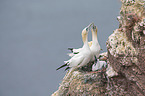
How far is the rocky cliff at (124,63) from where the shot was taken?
144 cm

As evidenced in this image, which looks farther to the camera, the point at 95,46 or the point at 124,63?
the point at 95,46

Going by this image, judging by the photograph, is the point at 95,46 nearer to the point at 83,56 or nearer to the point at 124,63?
the point at 83,56

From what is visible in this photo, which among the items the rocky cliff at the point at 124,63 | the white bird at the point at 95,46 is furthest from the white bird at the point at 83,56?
the rocky cliff at the point at 124,63

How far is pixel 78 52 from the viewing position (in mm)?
2113

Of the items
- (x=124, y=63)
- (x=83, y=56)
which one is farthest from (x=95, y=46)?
(x=124, y=63)

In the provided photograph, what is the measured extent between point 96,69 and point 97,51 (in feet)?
0.71

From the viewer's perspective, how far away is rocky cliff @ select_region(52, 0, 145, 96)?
1.44 metres

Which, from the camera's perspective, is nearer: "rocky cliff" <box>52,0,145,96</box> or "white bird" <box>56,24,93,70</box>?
"rocky cliff" <box>52,0,145,96</box>

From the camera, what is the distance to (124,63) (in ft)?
4.98

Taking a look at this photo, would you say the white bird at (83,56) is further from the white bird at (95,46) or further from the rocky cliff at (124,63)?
the rocky cliff at (124,63)

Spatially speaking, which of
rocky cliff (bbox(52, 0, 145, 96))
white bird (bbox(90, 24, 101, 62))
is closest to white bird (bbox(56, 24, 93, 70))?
white bird (bbox(90, 24, 101, 62))

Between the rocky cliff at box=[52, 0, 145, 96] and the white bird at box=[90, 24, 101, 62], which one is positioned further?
the white bird at box=[90, 24, 101, 62]

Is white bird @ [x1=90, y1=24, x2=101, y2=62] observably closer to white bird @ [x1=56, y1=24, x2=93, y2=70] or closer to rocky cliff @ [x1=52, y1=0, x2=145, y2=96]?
white bird @ [x1=56, y1=24, x2=93, y2=70]

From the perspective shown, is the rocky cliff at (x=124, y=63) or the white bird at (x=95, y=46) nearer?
the rocky cliff at (x=124, y=63)
